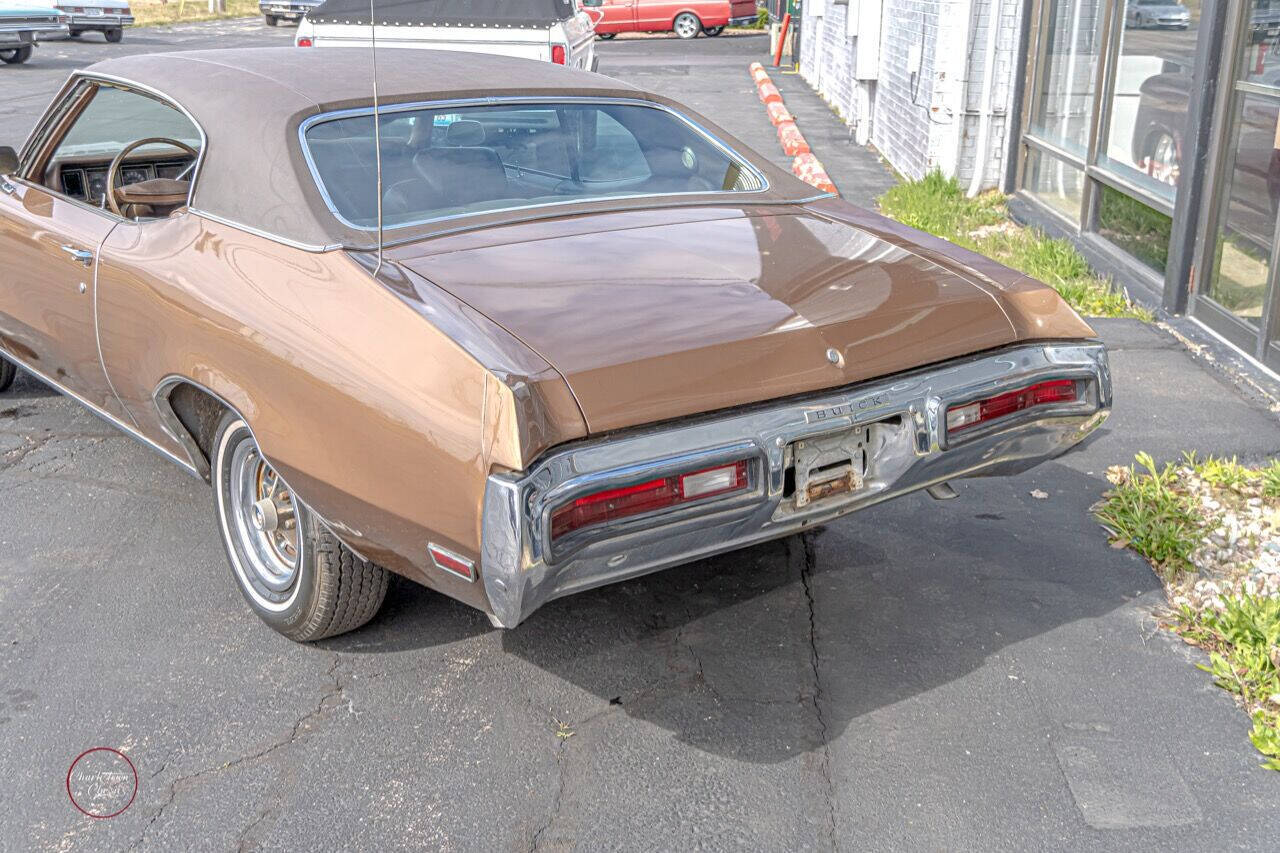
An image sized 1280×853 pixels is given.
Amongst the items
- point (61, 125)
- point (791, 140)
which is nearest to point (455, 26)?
point (791, 140)

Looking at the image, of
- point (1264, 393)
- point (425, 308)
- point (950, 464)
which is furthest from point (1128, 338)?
point (425, 308)

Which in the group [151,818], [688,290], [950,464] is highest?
[688,290]

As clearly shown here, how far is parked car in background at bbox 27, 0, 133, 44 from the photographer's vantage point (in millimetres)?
25797

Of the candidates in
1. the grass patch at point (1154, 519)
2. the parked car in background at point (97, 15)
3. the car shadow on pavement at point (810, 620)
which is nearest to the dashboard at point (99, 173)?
the car shadow on pavement at point (810, 620)

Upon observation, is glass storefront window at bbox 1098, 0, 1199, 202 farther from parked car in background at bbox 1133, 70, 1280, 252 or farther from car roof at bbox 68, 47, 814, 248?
car roof at bbox 68, 47, 814, 248

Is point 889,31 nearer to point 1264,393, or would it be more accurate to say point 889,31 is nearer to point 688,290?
point 1264,393

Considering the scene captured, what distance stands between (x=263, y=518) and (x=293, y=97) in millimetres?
1243

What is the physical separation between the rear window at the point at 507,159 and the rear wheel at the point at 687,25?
2827 centimetres

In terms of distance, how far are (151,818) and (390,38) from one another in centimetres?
887

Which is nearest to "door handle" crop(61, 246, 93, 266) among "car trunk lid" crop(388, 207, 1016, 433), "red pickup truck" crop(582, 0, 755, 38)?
"car trunk lid" crop(388, 207, 1016, 433)

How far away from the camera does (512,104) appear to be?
4.04m

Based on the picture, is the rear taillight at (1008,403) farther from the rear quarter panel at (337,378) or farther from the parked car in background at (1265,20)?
the parked car in background at (1265,20)

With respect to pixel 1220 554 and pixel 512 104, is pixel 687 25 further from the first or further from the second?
pixel 1220 554

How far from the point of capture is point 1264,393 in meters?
5.39
